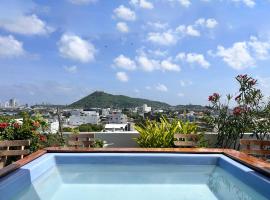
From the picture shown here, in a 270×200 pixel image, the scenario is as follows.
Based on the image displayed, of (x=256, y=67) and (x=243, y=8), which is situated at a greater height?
(x=243, y=8)

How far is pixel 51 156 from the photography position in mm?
6238

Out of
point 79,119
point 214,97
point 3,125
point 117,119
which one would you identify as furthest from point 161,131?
point 117,119

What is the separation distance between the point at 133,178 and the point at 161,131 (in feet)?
6.28

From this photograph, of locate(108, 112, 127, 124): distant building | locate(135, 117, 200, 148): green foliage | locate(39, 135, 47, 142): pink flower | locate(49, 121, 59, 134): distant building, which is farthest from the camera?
locate(108, 112, 127, 124): distant building

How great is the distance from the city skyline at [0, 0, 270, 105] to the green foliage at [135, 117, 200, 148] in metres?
1.18

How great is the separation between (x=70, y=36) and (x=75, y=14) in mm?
2514

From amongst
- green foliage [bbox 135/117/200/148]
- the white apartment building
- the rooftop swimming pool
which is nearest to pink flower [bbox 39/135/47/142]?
the rooftop swimming pool

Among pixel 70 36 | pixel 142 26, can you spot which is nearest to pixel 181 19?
pixel 142 26

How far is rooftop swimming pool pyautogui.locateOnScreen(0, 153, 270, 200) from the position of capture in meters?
4.85

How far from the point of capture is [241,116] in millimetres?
7781

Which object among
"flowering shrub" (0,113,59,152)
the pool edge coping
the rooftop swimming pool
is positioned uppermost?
"flowering shrub" (0,113,59,152)

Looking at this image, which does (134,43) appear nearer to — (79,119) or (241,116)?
(79,119)

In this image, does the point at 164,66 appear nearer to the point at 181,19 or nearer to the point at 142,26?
the point at 142,26

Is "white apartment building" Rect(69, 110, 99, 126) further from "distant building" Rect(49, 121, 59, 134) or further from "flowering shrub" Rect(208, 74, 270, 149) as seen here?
"flowering shrub" Rect(208, 74, 270, 149)
